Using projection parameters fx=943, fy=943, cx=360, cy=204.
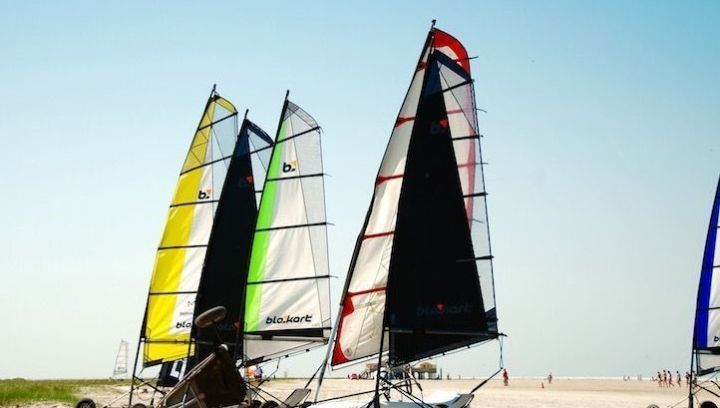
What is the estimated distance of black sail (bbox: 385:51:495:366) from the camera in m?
19.0

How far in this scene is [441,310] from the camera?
63.1ft

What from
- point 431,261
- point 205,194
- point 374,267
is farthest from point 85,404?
point 431,261

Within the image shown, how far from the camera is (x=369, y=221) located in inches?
778

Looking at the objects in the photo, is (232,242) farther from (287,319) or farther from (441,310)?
(441,310)

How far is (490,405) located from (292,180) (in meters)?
11.2

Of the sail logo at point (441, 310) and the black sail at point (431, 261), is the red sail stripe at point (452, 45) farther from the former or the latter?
the sail logo at point (441, 310)

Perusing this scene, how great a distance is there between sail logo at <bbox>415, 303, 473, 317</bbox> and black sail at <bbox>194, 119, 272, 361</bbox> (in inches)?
353

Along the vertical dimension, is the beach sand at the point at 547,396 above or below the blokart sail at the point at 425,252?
below

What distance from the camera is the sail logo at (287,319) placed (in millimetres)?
24688

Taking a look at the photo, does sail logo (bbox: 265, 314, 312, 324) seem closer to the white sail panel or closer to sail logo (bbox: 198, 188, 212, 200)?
the white sail panel

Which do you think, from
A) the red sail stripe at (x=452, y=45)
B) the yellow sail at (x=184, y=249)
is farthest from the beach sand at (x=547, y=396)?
the red sail stripe at (x=452, y=45)

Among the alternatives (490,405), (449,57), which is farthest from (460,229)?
(490,405)

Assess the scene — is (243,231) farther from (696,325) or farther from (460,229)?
(696,325)

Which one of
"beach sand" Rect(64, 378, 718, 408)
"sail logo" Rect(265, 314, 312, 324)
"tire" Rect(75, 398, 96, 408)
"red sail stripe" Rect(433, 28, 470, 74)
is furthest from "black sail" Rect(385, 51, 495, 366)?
"beach sand" Rect(64, 378, 718, 408)
